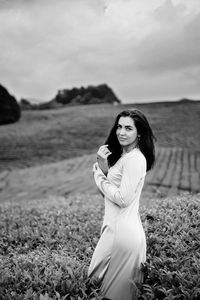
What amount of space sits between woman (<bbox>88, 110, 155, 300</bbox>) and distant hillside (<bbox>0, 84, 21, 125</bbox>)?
1658cm

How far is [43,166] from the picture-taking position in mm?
12305

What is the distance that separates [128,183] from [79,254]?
1.53m

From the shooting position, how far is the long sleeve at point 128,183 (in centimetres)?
217

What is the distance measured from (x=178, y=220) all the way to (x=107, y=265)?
134 centimetres

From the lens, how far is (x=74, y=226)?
13.6 ft

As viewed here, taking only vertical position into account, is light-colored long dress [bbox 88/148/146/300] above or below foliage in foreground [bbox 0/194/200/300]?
above

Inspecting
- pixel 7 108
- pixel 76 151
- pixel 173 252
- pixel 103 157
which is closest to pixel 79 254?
pixel 173 252

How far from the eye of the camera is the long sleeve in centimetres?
217

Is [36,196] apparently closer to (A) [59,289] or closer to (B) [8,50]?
(B) [8,50]

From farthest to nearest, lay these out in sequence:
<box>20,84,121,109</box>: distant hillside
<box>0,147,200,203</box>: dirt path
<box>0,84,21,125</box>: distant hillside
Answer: <box>20,84,121,109</box>: distant hillside < <box>0,84,21,125</box>: distant hillside < <box>0,147,200,203</box>: dirt path

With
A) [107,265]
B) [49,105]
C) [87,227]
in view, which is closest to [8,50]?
[87,227]

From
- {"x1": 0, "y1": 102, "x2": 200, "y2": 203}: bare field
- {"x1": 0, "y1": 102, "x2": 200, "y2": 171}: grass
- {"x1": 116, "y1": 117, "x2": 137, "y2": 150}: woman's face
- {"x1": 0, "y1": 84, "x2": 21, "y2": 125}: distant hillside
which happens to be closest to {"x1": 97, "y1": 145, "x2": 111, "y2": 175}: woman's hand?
{"x1": 116, "y1": 117, "x2": 137, "y2": 150}: woman's face

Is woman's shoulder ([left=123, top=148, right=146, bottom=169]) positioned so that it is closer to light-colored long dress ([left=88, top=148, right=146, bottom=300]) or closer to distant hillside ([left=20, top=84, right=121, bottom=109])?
light-colored long dress ([left=88, top=148, right=146, bottom=300])

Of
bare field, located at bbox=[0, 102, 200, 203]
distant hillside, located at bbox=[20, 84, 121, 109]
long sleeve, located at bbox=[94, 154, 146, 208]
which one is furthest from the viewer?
distant hillside, located at bbox=[20, 84, 121, 109]
